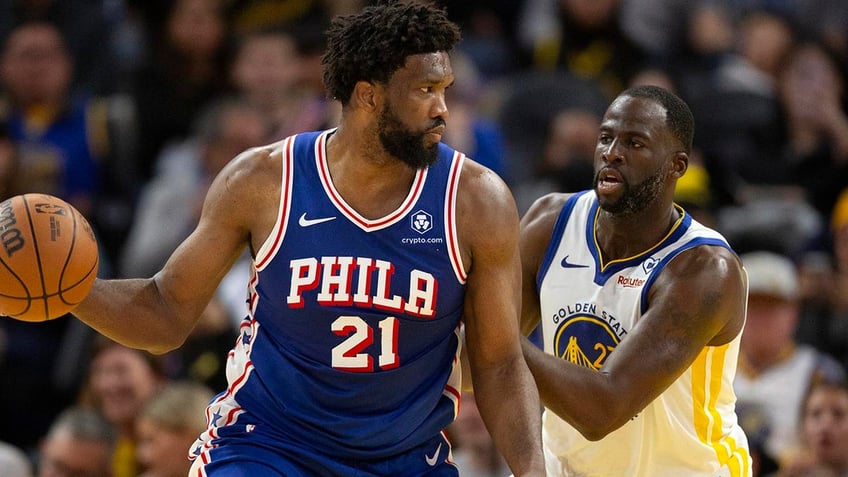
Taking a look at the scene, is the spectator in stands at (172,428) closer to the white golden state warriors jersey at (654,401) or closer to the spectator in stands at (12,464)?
the spectator in stands at (12,464)

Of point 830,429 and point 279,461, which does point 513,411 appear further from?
point 830,429

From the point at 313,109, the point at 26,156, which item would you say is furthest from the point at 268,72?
the point at 26,156

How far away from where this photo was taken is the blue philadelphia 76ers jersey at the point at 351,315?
452cm

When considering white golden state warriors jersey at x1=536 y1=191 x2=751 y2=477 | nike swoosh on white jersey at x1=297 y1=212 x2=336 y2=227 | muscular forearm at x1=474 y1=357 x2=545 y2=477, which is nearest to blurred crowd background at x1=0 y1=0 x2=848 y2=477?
white golden state warriors jersey at x1=536 y1=191 x2=751 y2=477

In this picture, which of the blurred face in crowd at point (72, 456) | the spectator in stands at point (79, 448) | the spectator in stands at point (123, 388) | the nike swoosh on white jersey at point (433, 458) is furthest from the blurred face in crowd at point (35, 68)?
the nike swoosh on white jersey at point (433, 458)

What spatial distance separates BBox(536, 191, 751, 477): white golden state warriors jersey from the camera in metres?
5.23

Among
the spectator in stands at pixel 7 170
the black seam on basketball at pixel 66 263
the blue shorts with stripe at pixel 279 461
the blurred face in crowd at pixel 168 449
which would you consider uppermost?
the black seam on basketball at pixel 66 263

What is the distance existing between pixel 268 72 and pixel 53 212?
575 centimetres

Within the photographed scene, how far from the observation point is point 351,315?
4523mm

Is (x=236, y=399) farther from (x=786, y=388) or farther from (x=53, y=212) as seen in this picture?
(x=786, y=388)

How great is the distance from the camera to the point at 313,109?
9.58 m

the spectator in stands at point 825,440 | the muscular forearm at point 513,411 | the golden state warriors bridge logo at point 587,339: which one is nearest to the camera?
the muscular forearm at point 513,411

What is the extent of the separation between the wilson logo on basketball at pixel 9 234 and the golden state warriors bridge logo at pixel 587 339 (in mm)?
2156

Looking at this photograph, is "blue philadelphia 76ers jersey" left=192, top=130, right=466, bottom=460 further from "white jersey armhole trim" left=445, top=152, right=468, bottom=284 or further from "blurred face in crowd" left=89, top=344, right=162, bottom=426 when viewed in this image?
"blurred face in crowd" left=89, top=344, right=162, bottom=426
